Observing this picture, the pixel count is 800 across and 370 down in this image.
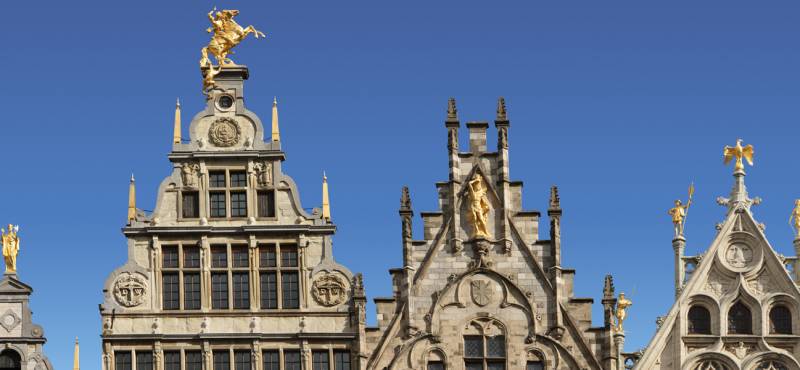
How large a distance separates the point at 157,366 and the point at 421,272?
8285mm

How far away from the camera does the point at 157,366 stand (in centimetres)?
6247

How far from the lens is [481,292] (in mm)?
62812

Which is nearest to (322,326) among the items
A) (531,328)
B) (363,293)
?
(363,293)

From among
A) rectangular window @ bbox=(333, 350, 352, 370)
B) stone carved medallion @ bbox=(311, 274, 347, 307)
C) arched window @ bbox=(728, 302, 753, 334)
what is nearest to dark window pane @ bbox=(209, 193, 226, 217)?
stone carved medallion @ bbox=(311, 274, 347, 307)

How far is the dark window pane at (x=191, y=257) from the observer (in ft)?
208

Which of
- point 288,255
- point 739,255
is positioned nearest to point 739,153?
point 739,255

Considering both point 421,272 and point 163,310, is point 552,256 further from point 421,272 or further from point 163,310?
point 163,310

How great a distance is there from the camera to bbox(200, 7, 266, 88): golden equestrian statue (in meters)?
65.1

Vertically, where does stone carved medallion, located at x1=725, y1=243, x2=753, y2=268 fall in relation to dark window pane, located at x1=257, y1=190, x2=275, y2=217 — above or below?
below

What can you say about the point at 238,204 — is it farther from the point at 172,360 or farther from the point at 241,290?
the point at 172,360

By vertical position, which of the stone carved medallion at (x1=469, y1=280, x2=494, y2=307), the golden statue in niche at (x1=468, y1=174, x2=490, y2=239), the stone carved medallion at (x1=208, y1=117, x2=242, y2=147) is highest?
the stone carved medallion at (x1=208, y1=117, x2=242, y2=147)

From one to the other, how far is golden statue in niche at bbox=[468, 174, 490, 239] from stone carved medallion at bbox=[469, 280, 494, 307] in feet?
4.51

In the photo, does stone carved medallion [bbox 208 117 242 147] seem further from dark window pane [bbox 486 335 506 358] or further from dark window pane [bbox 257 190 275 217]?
dark window pane [bbox 486 335 506 358]

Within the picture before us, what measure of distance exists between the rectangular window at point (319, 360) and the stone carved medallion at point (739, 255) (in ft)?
40.5
